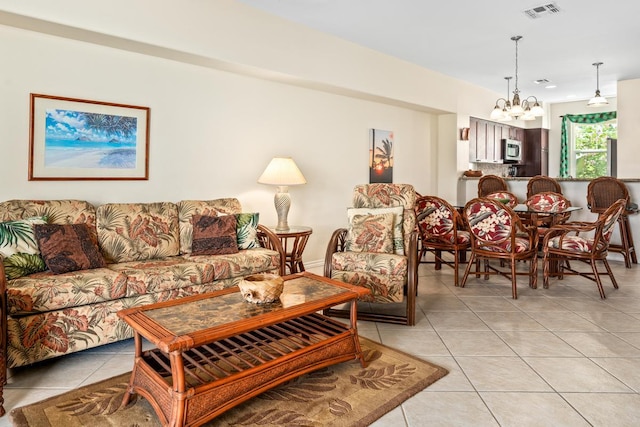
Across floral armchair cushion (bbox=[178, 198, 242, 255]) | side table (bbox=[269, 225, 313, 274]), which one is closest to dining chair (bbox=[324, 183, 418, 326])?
side table (bbox=[269, 225, 313, 274])

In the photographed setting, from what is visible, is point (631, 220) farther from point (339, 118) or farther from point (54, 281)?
point (54, 281)

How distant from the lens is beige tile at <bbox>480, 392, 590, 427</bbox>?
1.88 meters

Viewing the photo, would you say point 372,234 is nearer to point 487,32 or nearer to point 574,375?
point 574,375

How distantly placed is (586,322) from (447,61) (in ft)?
12.7

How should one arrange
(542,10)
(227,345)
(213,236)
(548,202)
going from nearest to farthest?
(227,345) < (213,236) < (542,10) < (548,202)

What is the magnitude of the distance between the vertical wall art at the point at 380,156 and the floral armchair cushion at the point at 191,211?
2.47m

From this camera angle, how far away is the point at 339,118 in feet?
17.4

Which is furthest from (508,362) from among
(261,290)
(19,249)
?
(19,249)

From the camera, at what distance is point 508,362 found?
8.20 feet

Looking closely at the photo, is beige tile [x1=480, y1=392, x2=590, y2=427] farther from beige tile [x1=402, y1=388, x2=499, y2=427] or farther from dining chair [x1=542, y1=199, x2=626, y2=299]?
dining chair [x1=542, y1=199, x2=626, y2=299]

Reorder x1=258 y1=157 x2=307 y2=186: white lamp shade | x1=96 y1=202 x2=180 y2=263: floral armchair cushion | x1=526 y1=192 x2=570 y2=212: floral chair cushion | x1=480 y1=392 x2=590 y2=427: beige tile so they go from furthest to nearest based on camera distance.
Answer: x1=526 y1=192 x2=570 y2=212: floral chair cushion
x1=258 y1=157 x2=307 y2=186: white lamp shade
x1=96 y1=202 x2=180 y2=263: floral armchair cushion
x1=480 y1=392 x2=590 y2=427: beige tile

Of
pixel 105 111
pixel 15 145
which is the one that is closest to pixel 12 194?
pixel 15 145

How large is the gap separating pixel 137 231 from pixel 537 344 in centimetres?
299

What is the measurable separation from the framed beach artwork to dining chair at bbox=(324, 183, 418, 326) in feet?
6.10
